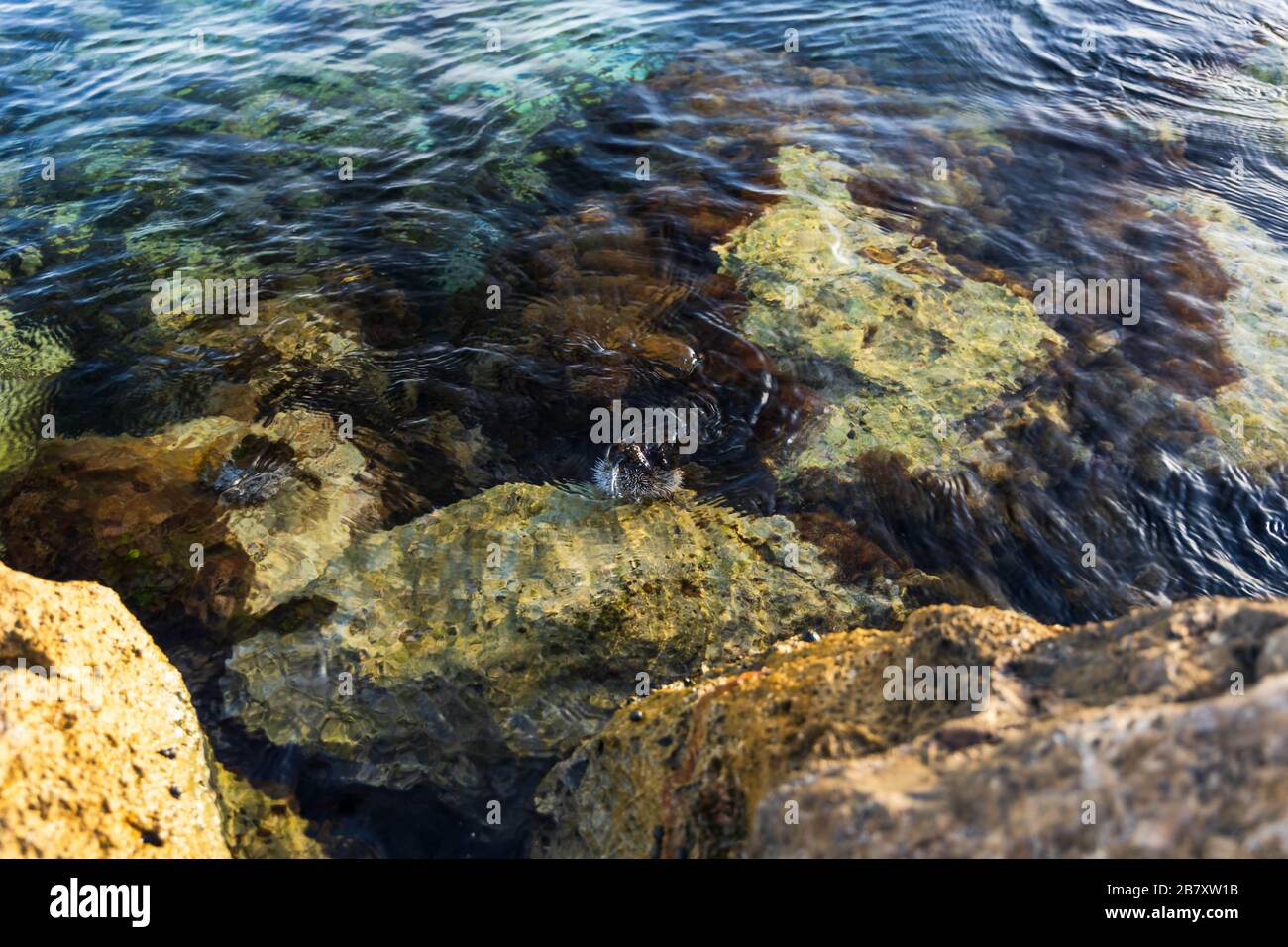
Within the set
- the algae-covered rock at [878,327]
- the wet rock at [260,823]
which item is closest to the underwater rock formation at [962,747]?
the wet rock at [260,823]

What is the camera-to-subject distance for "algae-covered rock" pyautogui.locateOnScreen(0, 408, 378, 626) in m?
4.53

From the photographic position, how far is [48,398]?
5.80 meters

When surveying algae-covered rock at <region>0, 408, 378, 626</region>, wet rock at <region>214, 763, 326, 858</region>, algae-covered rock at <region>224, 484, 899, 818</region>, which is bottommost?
wet rock at <region>214, 763, 326, 858</region>

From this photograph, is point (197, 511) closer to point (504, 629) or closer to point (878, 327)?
point (504, 629)

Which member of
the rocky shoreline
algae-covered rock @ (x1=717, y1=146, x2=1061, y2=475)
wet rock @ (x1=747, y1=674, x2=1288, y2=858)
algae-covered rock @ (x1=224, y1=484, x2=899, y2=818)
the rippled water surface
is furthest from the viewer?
algae-covered rock @ (x1=717, y1=146, x2=1061, y2=475)

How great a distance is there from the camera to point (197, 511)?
4.86 meters

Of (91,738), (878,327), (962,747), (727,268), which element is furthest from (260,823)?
(727,268)

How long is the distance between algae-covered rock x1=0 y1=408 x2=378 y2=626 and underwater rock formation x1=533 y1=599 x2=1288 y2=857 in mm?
2214

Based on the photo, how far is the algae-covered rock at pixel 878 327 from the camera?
5.47m

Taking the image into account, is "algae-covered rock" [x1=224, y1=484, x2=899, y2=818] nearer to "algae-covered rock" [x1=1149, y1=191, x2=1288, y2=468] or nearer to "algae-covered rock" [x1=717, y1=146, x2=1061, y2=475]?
"algae-covered rock" [x1=717, y1=146, x2=1061, y2=475]

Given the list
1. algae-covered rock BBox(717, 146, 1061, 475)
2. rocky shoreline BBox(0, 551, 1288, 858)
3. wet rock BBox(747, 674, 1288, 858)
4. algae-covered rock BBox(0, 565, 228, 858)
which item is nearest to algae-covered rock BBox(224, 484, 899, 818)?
rocky shoreline BBox(0, 551, 1288, 858)

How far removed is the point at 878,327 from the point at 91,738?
539 cm

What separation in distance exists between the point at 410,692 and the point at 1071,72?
1070 cm
